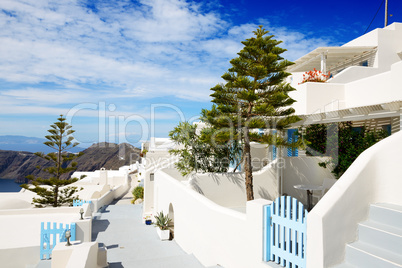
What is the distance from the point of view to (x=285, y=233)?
4.21 m

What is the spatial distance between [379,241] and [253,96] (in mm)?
5365

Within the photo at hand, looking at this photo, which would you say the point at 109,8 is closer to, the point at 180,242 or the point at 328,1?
the point at 180,242

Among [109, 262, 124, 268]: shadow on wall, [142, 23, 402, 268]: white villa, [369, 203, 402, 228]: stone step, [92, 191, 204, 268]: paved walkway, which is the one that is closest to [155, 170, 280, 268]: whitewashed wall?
[142, 23, 402, 268]: white villa

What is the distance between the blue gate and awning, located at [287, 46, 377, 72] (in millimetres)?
12174

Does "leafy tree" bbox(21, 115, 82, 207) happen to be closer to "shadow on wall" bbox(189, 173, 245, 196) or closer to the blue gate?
"shadow on wall" bbox(189, 173, 245, 196)

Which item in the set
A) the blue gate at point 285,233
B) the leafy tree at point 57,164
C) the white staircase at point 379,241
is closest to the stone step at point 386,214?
the white staircase at point 379,241

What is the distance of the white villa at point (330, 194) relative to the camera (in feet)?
12.3

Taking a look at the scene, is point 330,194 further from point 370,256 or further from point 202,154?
point 202,154

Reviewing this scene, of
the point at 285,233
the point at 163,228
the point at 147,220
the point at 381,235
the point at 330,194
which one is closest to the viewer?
the point at 381,235

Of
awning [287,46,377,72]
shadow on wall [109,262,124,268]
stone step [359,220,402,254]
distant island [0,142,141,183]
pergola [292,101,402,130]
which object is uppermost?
awning [287,46,377,72]

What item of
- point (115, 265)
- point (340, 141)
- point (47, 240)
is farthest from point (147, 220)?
point (340, 141)

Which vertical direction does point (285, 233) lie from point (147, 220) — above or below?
above

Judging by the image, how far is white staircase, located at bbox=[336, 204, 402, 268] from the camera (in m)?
3.48

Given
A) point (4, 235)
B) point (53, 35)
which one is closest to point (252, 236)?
point (4, 235)
